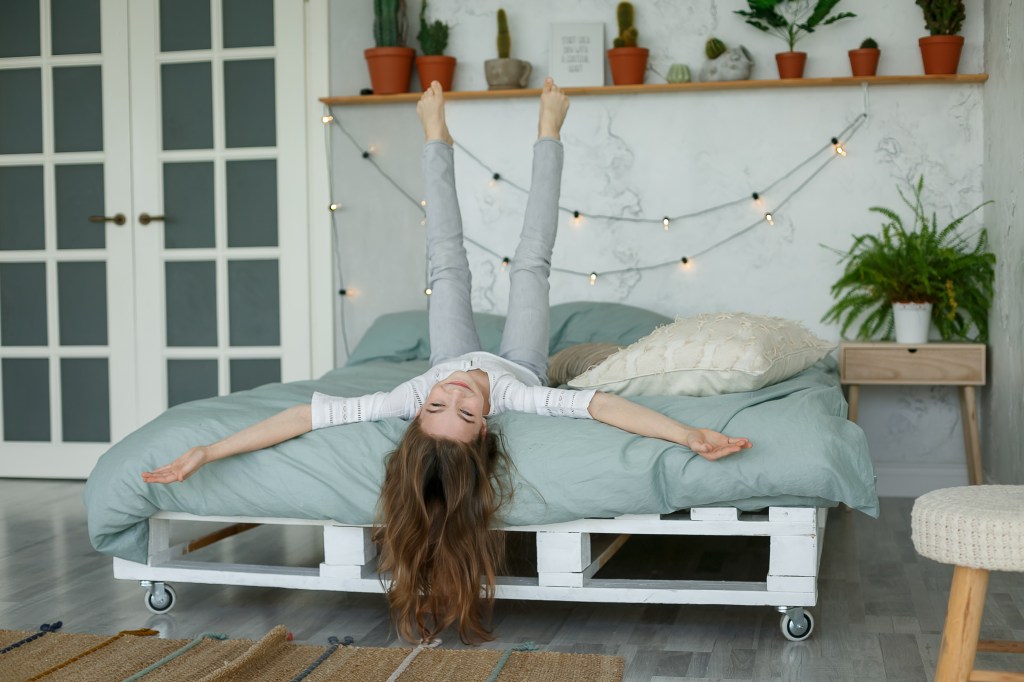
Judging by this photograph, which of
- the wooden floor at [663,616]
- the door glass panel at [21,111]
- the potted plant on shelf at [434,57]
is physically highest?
the potted plant on shelf at [434,57]

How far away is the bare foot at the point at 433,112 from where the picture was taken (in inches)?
119

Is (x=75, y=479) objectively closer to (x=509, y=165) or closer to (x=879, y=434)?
(x=509, y=165)

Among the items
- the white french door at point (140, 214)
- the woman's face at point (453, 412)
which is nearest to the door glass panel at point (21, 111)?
the white french door at point (140, 214)

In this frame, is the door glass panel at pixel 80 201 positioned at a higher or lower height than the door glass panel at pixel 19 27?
lower

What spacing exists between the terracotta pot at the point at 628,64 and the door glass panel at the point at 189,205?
161 centimetres

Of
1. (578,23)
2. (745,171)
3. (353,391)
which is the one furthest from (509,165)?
(353,391)

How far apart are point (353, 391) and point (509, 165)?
1553mm

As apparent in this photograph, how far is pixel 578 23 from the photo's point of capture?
4.07m

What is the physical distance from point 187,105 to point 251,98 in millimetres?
262

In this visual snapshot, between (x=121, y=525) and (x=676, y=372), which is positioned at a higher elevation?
(x=676, y=372)

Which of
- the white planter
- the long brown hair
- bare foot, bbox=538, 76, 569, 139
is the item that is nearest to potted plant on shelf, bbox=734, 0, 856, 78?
the white planter

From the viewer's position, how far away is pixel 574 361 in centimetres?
313

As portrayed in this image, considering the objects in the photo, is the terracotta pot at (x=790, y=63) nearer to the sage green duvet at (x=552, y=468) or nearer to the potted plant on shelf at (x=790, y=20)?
the potted plant on shelf at (x=790, y=20)

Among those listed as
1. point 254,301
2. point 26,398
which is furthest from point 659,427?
point 26,398
